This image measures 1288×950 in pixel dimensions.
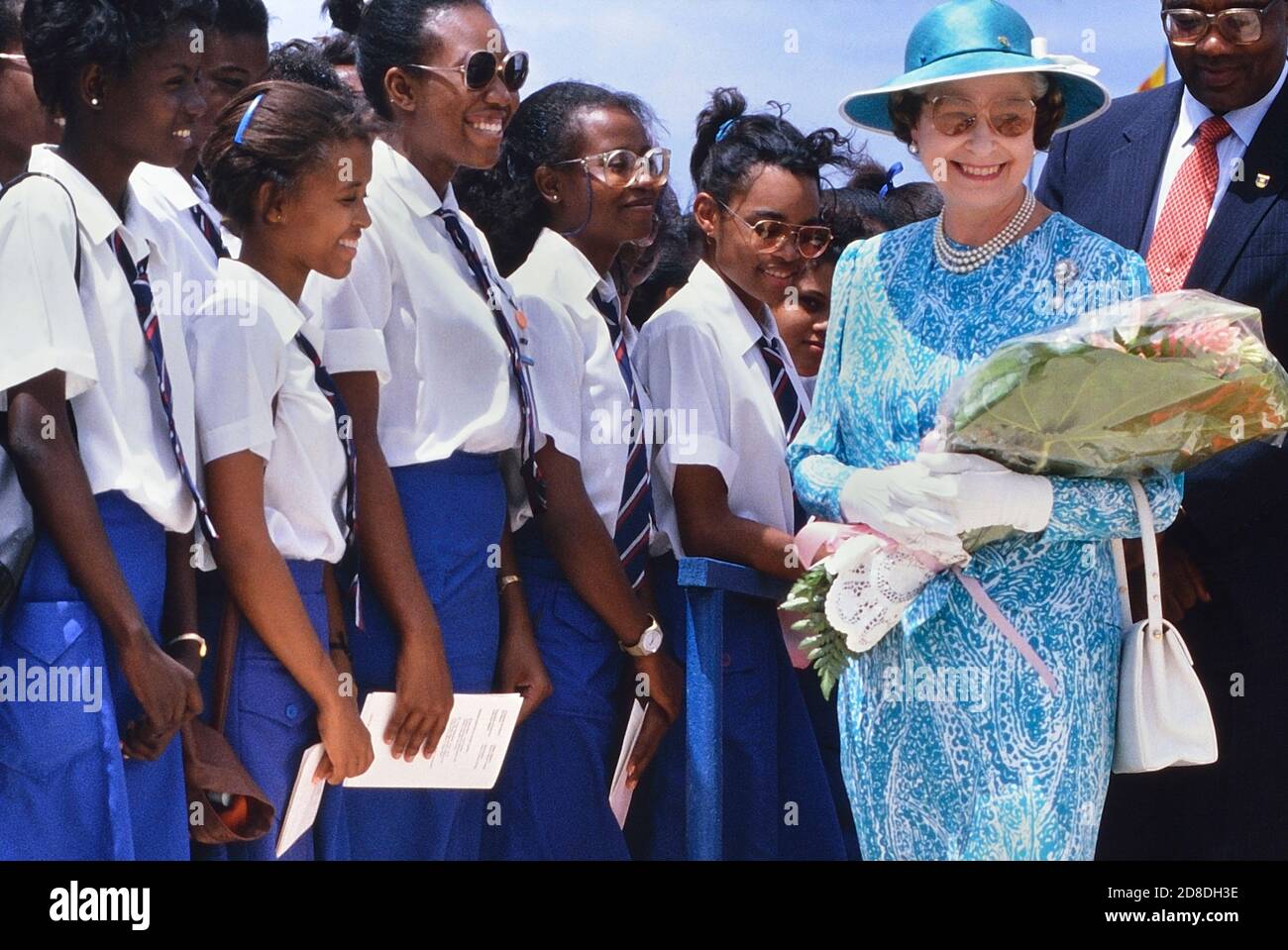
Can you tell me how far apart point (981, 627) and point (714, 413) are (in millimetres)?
1067

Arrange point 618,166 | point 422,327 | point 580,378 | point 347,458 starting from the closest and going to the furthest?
1. point 347,458
2. point 422,327
3. point 580,378
4. point 618,166

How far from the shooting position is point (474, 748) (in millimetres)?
3910

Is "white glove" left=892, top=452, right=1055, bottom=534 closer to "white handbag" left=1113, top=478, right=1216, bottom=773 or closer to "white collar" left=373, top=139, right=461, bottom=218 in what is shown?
"white handbag" left=1113, top=478, right=1216, bottom=773

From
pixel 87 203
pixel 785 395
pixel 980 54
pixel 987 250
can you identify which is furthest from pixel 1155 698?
pixel 87 203

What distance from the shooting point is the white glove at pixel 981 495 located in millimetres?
3449

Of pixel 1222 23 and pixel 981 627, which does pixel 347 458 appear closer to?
pixel 981 627

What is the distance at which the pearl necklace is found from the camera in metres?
3.68

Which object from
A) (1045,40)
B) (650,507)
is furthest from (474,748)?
(1045,40)

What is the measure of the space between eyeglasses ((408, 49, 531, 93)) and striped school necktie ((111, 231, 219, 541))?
36.2 inches

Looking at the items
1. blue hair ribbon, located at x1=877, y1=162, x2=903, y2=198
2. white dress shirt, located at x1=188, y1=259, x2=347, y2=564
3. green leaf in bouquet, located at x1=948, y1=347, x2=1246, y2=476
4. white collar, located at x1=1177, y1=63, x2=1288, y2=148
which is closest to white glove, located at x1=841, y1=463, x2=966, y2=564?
green leaf in bouquet, located at x1=948, y1=347, x2=1246, y2=476

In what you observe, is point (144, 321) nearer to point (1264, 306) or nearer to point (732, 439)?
point (732, 439)

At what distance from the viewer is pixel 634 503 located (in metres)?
4.35

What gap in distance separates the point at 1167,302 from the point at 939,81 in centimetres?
62
